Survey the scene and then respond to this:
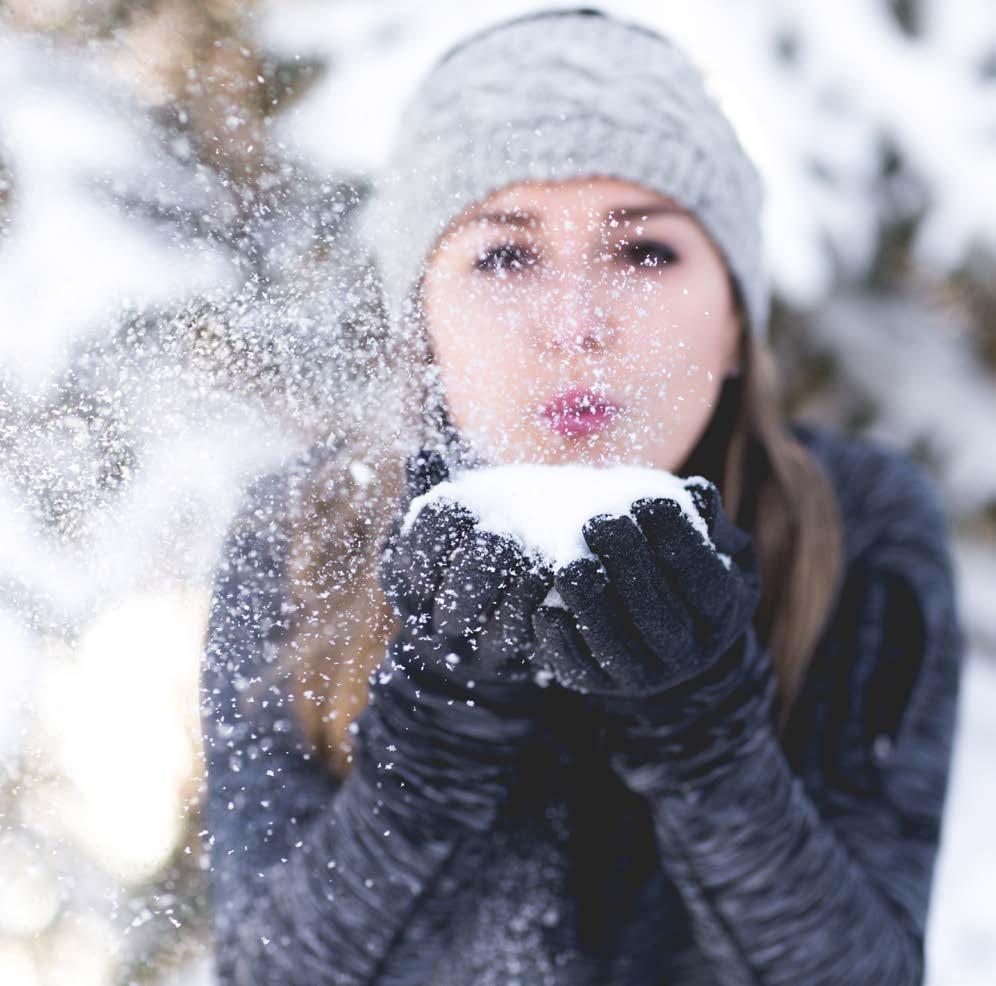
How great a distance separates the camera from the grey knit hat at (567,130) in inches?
19.5

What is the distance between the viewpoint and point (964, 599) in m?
2.11

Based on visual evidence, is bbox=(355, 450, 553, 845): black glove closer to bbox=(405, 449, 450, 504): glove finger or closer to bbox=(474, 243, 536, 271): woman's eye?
bbox=(405, 449, 450, 504): glove finger

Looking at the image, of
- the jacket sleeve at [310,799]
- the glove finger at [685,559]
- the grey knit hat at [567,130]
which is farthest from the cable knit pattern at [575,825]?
the grey knit hat at [567,130]

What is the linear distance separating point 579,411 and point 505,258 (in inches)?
3.7

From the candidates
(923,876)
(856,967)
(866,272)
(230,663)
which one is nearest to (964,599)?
(866,272)

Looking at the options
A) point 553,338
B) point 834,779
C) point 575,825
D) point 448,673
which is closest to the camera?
point 553,338

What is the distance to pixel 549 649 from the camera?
488mm

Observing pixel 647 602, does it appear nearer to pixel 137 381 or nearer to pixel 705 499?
pixel 705 499

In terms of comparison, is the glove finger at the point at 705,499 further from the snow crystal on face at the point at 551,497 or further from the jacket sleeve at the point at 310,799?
the jacket sleeve at the point at 310,799

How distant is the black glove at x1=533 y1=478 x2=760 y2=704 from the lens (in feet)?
1.51

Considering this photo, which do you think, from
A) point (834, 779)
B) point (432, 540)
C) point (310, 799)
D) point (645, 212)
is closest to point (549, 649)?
point (432, 540)

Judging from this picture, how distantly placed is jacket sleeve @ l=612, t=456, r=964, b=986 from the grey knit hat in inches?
15.0

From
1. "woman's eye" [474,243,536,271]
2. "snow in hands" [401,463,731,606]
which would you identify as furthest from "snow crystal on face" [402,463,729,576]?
"woman's eye" [474,243,536,271]

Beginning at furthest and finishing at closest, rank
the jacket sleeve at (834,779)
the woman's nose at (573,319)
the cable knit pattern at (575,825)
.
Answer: the jacket sleeve at (834,779) < the cable knit pattern at (575,825) < the woman's nose at (573,319)
